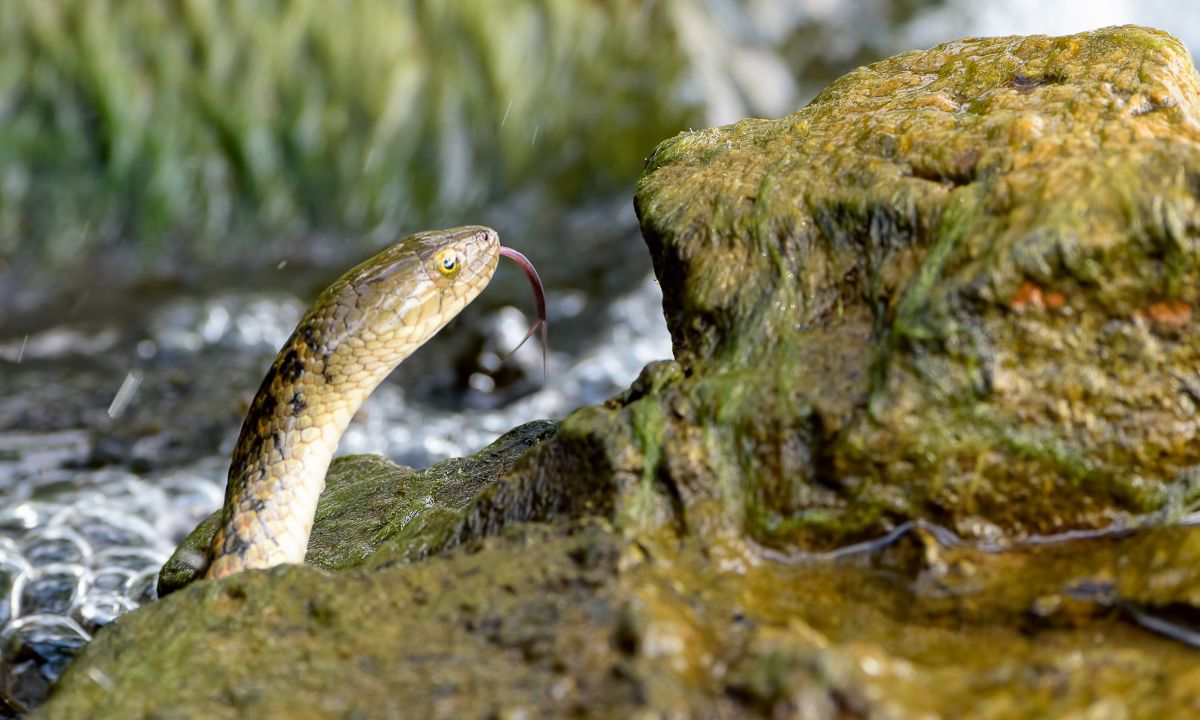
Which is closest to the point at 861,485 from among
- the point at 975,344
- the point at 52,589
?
the point at 975,344

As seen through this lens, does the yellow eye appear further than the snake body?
Yes

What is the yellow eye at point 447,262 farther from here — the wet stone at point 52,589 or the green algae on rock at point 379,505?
the wet stone at point 52,589

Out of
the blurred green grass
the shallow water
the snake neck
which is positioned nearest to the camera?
the snake neck

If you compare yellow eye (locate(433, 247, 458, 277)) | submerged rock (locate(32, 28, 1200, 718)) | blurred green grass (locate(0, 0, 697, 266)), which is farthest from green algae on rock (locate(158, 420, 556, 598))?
blurred green grass (locate(0, 0, 697, 266))

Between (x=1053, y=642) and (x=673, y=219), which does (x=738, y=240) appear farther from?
(x=1053, y=642)

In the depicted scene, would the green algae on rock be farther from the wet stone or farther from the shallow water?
the wet stone

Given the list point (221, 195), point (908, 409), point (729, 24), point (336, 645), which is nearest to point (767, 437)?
point (908, 409)
